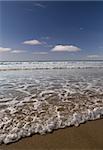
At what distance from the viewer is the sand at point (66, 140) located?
2.39m

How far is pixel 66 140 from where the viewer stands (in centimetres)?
254

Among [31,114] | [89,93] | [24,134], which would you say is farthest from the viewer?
[89,93]

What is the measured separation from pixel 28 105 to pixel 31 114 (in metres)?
0.46

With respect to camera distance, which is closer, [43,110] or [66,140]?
[66,140]

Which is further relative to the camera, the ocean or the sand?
the ocean

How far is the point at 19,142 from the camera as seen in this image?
2.46 m

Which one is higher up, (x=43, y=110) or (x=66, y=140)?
(x=43, y=110)

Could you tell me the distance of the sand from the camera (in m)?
2.39

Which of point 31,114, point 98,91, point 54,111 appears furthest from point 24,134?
point 98,91

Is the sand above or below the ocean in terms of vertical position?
below

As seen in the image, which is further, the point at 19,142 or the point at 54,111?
the point at 54,111

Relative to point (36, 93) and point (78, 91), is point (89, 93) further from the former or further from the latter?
point (36, 93)

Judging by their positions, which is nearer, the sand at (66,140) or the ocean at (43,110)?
the sand at (66,140)

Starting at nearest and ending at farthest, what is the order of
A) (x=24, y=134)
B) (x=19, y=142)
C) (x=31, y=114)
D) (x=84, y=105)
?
(x=19, y=142)
(x=24, y=134)
(x=31, y=114)
(x=84, y=105)
